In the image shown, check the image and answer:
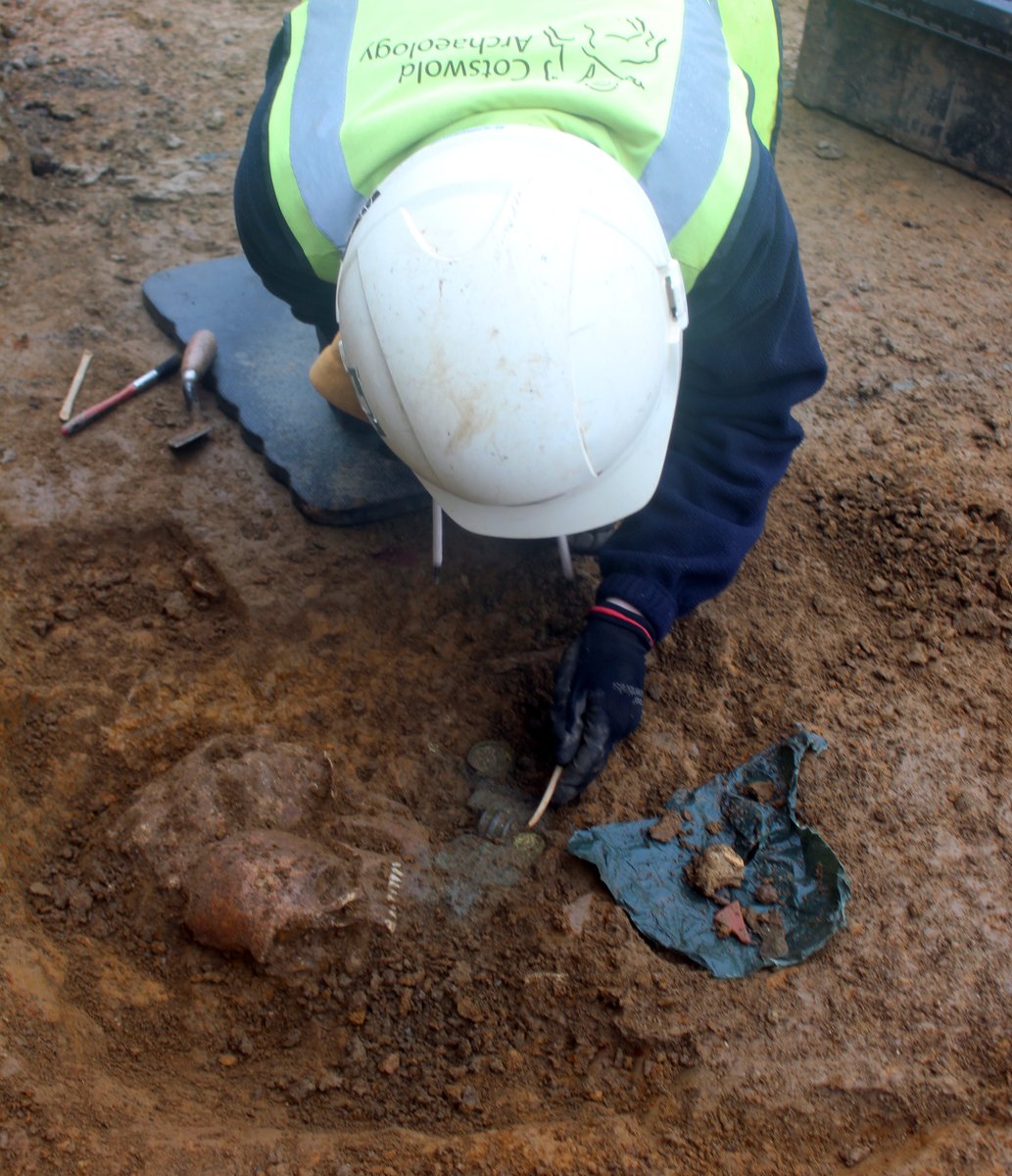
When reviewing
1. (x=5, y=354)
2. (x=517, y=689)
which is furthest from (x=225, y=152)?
(x=517, y=689)

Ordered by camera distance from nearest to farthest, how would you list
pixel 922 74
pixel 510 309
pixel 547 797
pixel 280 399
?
1. pixel 510 309
2. pixel 547 797
3. pixel 280 399
4. pixel 922 74

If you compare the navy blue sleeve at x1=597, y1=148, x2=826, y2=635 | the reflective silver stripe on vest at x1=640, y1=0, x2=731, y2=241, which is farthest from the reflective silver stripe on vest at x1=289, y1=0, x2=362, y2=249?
the navy blue sleeve at x1=597, y1=148, x2=826, y2=635

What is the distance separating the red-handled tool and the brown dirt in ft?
0.17

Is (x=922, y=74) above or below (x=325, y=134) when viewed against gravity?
below

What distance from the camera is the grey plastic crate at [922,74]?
4062mm

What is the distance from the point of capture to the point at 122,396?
3.21 metres

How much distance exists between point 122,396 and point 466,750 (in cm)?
160

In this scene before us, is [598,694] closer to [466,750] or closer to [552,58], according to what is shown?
[466,750]

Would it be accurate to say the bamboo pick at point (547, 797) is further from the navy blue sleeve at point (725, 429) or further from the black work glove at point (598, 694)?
the navy blue sleeve at point (725, 429)

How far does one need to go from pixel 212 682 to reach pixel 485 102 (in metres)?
1.47

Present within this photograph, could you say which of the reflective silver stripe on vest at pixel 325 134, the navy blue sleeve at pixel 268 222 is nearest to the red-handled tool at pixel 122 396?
the navy blue sleeve at pixel 268 222

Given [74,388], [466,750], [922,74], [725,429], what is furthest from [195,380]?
[922,74]

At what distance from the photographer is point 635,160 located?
2.11 m

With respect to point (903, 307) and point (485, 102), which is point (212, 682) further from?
point (903, 307)
